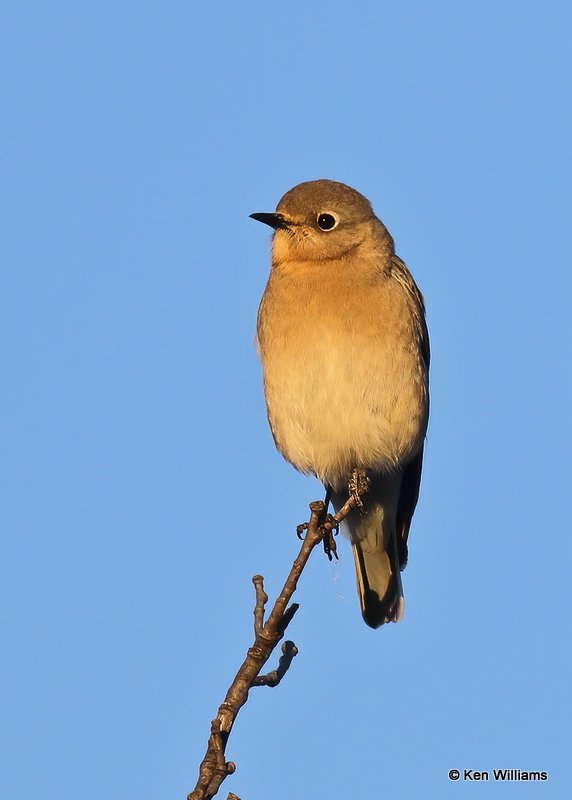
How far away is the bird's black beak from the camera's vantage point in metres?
9.97

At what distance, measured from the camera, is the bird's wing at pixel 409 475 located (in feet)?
33.2

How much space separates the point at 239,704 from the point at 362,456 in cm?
411

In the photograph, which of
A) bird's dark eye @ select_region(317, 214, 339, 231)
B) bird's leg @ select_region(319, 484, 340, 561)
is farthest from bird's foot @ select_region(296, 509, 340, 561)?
bird's dark eye @ select_region(317, 214, 339, 231)

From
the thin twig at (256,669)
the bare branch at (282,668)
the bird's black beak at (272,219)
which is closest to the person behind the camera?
the thin twig at (256,669)

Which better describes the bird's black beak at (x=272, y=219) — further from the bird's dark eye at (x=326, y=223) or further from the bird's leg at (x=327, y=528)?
the bird's leg at (x=327, y=528)

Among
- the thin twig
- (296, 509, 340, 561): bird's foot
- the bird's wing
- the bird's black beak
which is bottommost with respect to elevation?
the thin twig

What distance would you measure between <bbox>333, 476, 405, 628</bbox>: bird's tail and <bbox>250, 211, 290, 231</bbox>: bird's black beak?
7.96ft

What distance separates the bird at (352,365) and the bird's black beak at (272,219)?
0.01m

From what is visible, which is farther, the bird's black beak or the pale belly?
the bird's black beak

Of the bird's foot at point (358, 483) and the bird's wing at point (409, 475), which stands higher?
the bird's wing at point (409, 475)

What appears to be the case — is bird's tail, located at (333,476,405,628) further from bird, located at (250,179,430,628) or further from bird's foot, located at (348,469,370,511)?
bird's foot, located at (348,469,370,511)

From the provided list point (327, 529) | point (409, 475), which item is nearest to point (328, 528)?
point (327, 529)

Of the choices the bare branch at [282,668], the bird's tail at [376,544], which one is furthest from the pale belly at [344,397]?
the bare branch at [282,668]

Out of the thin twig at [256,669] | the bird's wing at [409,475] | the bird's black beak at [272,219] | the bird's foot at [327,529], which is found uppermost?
the bird's black beak at [272,219]
